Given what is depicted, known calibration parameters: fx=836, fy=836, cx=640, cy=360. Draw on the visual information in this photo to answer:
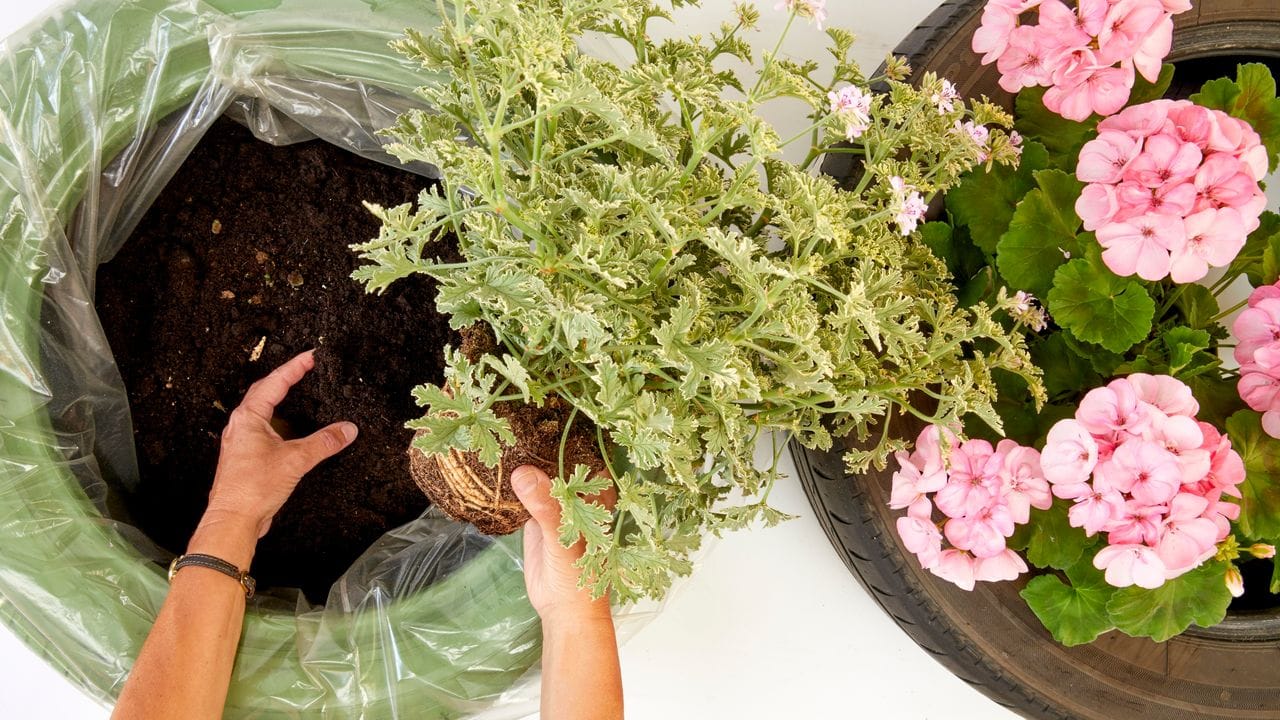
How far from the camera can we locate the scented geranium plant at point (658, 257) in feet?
1.76

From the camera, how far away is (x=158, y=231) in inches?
36.9

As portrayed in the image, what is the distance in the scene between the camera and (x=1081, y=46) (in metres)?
0.66

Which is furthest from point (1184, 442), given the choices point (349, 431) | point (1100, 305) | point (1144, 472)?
point (349, 431)

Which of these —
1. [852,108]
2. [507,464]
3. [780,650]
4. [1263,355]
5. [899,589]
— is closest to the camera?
[852,108]

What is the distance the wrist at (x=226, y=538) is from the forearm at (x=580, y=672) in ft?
1.13

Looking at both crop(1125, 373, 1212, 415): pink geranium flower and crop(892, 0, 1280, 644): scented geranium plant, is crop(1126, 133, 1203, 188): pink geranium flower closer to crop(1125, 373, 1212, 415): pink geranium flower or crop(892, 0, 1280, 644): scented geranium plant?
crop(892, 0, 1280, 644): scented geranium plant

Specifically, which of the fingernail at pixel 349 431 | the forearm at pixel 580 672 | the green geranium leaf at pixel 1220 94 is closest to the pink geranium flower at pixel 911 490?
the forearm at pixel 580 672

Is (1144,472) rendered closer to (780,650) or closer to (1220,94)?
(1220,94)

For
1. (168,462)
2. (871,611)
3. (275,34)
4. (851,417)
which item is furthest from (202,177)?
(871,611)

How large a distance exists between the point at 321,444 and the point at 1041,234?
2.53 feet

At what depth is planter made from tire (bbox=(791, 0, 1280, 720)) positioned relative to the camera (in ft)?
2.73

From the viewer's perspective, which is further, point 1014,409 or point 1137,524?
point 1014,409

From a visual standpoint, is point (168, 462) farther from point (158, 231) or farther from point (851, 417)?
point (851, 417)

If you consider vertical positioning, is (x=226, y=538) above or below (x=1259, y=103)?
below
